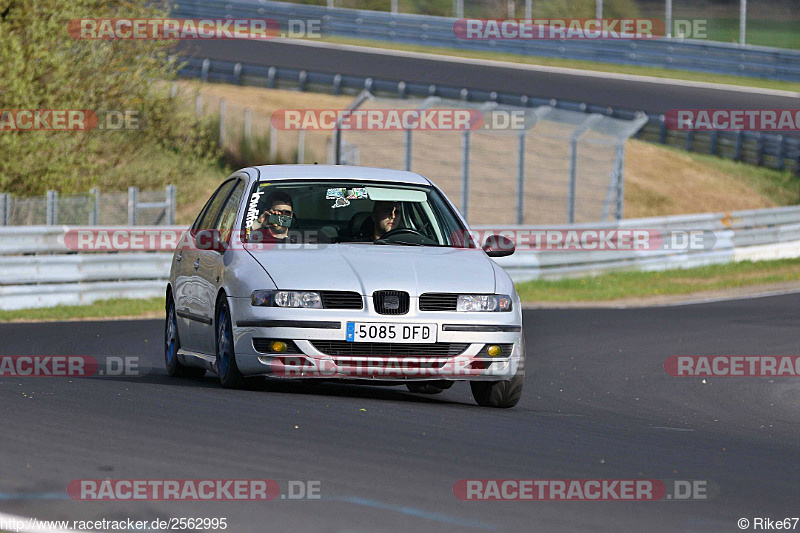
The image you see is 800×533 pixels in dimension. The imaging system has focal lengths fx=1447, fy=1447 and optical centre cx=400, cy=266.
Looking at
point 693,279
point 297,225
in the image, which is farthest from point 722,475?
point 693,279

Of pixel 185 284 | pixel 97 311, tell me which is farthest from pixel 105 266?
pixel 185 284

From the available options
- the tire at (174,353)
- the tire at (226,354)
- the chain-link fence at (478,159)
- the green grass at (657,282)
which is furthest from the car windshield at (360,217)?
the chain-link fence at (478,159)

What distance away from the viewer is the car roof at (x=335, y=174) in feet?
33.2

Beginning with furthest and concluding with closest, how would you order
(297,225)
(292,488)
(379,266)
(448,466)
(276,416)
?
(297,225) → (379,266) → (276,416) → (448,466) → (292,488)

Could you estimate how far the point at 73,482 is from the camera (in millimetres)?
6066

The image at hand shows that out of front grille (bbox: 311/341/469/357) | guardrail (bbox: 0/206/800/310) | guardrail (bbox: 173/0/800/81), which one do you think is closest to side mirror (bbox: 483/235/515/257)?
front grille (bbox: 311/341/469/357)

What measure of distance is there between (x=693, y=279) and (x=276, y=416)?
18.7m

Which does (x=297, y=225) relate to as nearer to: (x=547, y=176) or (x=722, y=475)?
(x=722, y=475)

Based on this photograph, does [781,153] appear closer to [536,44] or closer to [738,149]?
[738,149]

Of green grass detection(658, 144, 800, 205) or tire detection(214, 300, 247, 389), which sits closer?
tire detection(214, 300, 247, 389)

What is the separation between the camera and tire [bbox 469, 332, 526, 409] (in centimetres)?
933

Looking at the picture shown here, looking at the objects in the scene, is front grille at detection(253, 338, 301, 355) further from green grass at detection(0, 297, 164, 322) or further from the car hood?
green grass at detection(0, 297, 164, 322)

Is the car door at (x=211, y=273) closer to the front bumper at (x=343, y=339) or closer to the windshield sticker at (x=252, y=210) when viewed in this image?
the windshield sticker at (x=252, y=210)

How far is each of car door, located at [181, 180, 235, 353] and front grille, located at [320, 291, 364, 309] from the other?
1.20m
